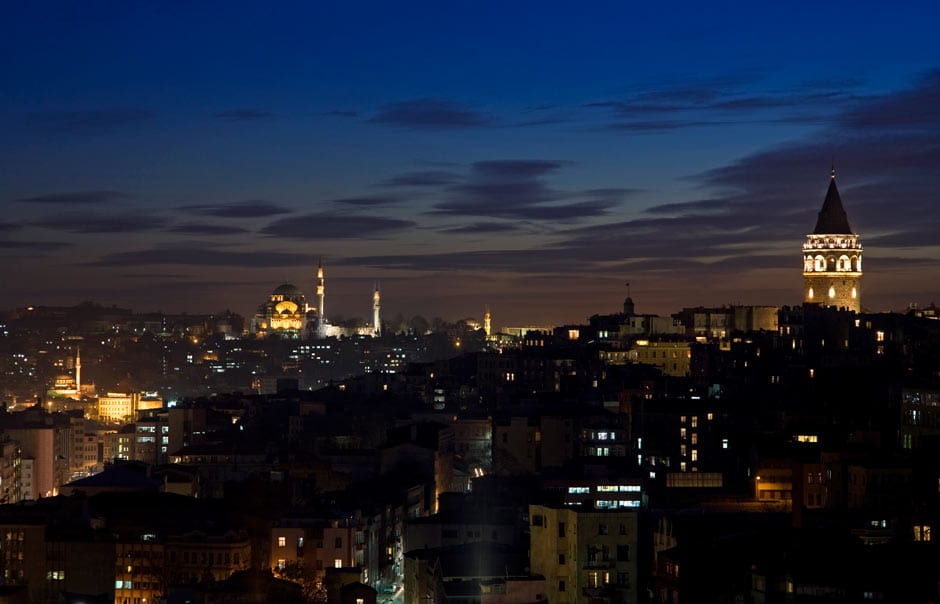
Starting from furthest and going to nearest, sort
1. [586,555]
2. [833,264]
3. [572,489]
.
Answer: [833,264], [572,489], [586,555]

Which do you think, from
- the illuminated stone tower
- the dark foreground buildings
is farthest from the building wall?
the illuminated stone tower

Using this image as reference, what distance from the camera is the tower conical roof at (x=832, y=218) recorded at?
8831 cm

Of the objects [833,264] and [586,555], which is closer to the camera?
[586,555]

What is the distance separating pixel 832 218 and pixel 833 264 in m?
2.11

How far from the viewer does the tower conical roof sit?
8831 cm

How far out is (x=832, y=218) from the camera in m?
88.6

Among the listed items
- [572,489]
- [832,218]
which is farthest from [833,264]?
[572,489]

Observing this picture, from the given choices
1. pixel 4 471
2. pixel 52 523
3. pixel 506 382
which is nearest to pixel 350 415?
pixel 506 382

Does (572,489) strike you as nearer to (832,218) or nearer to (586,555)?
(586,555)

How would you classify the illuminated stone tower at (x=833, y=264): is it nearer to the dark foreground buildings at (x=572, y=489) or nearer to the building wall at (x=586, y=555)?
the dark foreground buildings at (x=572, y=489)

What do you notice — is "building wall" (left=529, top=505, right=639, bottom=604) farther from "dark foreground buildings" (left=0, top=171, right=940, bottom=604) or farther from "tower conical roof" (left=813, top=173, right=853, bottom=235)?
"tower conical roof" (left=813, top=173, right=853, bottom=235)

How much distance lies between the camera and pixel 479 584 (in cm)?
3950

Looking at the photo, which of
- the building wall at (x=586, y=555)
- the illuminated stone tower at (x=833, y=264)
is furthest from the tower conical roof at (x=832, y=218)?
the building wall at (x=586, y=555)

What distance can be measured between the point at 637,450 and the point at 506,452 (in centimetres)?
449
